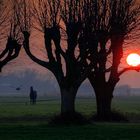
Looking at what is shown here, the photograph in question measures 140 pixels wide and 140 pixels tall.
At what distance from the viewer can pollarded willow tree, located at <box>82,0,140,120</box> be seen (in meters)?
34.1

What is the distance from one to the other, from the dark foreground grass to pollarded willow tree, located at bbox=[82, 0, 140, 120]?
601cm

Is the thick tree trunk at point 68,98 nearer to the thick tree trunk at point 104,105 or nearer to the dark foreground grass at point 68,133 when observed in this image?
the dark foreground grass at point 68,133

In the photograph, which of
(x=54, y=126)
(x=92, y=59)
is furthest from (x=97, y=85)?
(x=54, y=126)

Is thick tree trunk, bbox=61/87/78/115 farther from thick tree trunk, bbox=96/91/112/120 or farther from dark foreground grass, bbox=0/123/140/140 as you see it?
thick tree trunk, bbox=96/91/112/120

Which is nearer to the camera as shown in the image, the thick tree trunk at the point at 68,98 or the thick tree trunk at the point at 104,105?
the thick tree trunk at the point at 68,98

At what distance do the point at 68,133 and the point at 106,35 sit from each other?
1013 cm

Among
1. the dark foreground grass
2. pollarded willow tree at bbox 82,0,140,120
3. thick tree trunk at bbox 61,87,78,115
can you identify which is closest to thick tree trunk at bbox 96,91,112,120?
pollarded willow tree at bbox 82,0,140,120

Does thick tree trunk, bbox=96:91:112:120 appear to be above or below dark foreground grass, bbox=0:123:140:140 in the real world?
above

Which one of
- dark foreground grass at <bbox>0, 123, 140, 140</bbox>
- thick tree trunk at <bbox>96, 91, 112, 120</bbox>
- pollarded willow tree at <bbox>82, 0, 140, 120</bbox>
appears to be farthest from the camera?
thick tree trunk at <bbox>96, 91, 112, 120</bbox>

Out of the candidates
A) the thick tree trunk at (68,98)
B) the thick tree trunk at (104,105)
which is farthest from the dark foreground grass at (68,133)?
the thick tree trunk at (104,105)

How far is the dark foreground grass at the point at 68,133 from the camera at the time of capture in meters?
25.7

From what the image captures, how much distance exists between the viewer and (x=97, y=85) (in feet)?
135

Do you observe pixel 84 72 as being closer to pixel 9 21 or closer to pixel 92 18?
pixel 92 18

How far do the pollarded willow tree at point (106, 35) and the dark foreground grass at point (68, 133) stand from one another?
6.01 metres
